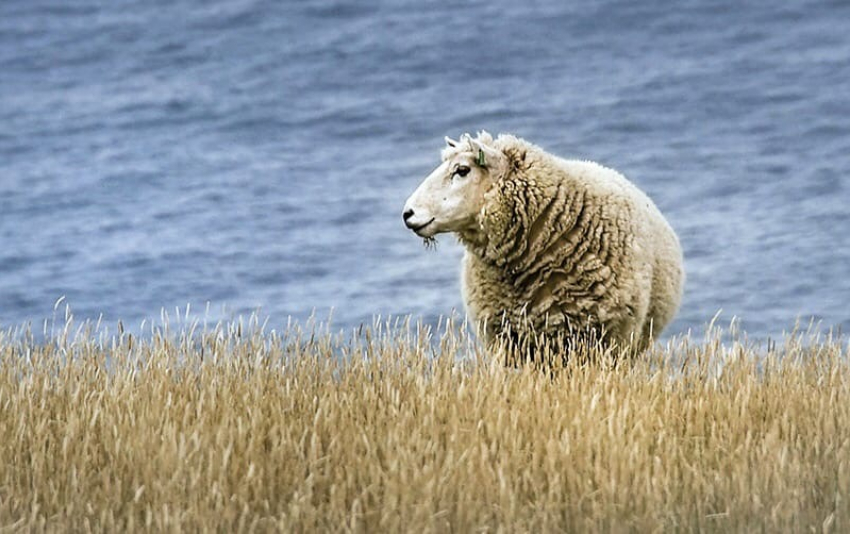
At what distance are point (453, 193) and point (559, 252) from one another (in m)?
0.73

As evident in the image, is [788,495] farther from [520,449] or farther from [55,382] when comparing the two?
[55,382]

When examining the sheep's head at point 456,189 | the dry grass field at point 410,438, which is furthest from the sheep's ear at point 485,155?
the dry grass field at point 410,438

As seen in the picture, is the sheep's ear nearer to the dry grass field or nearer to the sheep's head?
the sheep's head

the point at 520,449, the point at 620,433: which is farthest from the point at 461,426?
the point at 620,433

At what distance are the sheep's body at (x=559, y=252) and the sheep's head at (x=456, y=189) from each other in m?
0.04

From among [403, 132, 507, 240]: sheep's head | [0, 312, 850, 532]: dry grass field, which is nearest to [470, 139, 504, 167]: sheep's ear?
[403, 132, 507, 240]: sheep's head

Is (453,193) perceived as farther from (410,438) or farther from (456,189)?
(410,438)

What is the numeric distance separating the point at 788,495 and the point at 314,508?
2.08 m

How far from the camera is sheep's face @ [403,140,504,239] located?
8.53m

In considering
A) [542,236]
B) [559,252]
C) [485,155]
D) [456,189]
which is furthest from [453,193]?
[559,252]

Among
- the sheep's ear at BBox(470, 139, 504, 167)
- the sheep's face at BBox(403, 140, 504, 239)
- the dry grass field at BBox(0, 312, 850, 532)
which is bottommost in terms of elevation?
the dry grass field at BBox(0, 312, 850, 532)

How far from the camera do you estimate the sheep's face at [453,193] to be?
28.0ft

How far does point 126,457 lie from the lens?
7047 mm

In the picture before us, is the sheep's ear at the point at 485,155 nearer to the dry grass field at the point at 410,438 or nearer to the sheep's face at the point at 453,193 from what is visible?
the sheep's face at the point at 453,193
